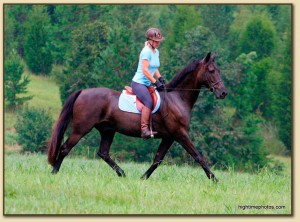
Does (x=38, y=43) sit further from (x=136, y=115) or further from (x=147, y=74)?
(x=147, y=74)

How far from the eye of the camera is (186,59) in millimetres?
57062

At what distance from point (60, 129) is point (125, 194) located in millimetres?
3539

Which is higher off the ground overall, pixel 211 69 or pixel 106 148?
pixel 211 69

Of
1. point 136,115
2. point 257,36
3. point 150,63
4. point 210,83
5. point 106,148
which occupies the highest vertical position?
point 257,36

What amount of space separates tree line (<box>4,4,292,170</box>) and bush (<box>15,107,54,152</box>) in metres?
2.87

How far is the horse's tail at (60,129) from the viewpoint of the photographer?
46.2ft

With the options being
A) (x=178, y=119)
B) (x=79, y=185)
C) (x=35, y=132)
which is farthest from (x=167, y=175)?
(x=35, y=132)

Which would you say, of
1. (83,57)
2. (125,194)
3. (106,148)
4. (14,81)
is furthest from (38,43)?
(125,194)

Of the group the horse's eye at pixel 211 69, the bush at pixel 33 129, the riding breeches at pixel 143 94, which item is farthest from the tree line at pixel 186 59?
the riding breeches at pixel 143 94

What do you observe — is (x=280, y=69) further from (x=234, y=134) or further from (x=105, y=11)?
(x=105, y=11)

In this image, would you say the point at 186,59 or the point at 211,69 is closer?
the point at 211,69

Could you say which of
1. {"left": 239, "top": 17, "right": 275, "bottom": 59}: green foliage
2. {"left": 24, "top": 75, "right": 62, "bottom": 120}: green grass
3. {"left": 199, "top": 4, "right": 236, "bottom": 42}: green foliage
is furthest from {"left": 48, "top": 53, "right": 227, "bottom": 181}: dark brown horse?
{"left": 199, "top": 4, "right": 236, "bottom": 42}: green foliage

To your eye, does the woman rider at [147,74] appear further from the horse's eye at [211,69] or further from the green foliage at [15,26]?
the green foliage at [15,26]

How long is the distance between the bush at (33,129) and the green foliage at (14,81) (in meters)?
11.3
